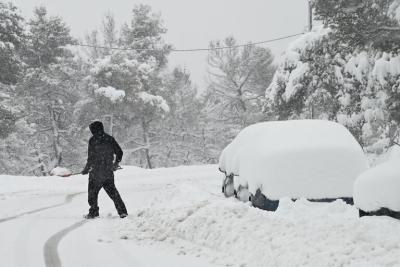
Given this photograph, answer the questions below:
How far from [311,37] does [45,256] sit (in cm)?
1687

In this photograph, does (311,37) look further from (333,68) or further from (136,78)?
(136,78)

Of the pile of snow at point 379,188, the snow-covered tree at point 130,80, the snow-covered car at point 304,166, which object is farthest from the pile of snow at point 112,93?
the pile of snow at point 379,188

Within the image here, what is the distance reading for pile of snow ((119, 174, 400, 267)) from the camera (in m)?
3.80

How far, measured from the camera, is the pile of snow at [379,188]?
5.56m

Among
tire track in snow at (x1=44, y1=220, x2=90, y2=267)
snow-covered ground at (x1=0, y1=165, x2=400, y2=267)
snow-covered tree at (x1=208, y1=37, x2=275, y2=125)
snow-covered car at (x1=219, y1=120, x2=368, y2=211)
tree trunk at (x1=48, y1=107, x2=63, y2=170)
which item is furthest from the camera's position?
snow-covered tree at (x1=208, y1=37, x2=275, y2=125)

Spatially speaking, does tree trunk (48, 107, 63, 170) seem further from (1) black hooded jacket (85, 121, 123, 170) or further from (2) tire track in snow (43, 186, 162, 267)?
(2) tire track in snow (43, 186, 162, 267)

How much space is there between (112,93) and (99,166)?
21652 millimetres

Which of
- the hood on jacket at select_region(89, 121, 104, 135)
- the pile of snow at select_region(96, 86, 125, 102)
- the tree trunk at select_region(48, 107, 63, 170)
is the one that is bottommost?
the tree trunk at select_region(48, 107, 63, 170)

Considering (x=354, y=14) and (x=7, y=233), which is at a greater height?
(x=354, y=14)

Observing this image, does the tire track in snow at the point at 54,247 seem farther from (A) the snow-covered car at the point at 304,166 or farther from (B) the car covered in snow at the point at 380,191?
(B) the car covered in snow at the point at 380,191

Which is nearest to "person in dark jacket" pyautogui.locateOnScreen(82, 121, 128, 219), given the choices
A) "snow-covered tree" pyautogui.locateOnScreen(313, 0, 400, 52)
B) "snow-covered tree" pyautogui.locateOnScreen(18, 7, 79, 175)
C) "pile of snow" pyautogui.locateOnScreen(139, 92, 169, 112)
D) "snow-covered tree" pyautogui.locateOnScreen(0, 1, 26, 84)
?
"snow-covered tree" pyautogui.locateOnScreen(313, 0, 400, 52)

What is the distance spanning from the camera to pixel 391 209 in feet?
18.4

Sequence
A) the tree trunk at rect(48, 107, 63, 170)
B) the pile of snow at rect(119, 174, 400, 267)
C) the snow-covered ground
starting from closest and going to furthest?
the pile of snow at rect(119, 174, 400, 267), the snow-covered ground, the tree trunk at rect(48, 107, 63, 170)

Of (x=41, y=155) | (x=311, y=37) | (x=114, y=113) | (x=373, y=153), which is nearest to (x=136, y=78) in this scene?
(x=114, y=113)
